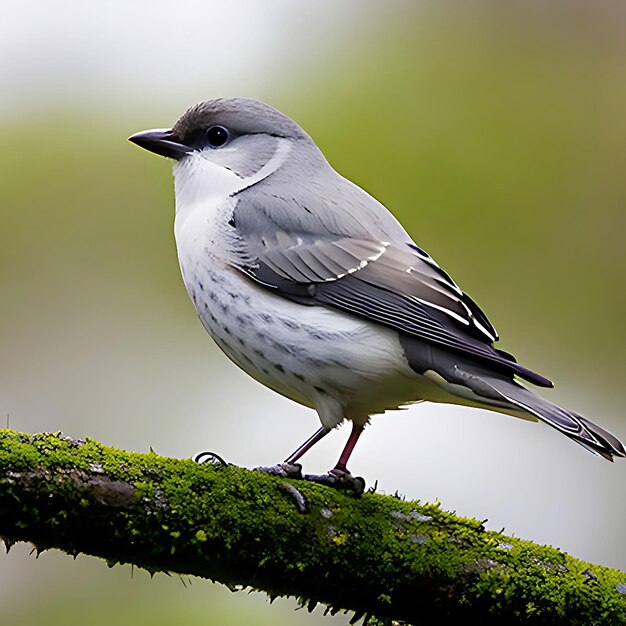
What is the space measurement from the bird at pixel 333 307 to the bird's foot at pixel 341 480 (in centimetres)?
1

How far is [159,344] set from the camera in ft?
18.4

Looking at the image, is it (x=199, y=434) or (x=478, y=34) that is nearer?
(x=199, y=434)

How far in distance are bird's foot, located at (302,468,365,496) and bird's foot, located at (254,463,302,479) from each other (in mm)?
92

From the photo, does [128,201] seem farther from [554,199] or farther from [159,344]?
[554,199]

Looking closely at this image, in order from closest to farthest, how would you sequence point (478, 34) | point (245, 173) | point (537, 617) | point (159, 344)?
point (537, 617) < point (245, 173) < point (159, 344) < point (478, 34)

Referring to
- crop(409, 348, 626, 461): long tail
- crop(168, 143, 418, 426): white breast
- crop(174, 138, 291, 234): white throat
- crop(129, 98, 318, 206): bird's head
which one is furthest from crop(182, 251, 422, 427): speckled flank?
crop(129, 98, 318, 206): bird's head

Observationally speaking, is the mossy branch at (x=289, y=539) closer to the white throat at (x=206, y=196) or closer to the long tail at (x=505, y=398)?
the long tail at (x=505, y=398)

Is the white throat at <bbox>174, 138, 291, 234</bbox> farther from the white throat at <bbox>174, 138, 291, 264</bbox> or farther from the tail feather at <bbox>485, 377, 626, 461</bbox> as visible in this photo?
the tail feather at <bbox>485, 377, 626, 461</bbox>

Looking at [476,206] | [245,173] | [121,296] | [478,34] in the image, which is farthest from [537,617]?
[478,34]

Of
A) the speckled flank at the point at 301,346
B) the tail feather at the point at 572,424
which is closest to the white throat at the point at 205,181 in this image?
the speckled flank at the point at 301,346

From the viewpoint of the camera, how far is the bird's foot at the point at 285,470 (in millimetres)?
2795

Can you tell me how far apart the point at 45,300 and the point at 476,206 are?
233 centimetres

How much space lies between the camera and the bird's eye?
329cm

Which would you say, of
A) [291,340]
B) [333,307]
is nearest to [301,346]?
[291,340]
